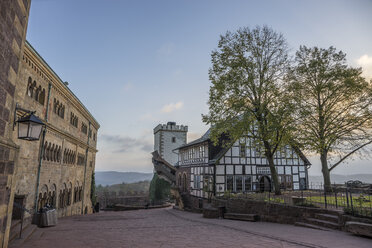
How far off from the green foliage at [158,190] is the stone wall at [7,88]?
122 feet

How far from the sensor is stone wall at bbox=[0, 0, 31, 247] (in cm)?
484

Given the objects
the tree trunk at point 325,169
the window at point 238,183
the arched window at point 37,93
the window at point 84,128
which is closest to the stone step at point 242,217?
the window at point 238,183

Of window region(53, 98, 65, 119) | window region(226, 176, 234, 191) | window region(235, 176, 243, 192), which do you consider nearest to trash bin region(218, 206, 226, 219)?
window region(226, 176, 234, 191)

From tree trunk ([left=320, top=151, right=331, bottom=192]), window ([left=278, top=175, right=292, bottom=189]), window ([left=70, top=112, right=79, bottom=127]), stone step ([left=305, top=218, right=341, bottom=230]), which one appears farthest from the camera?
window ([left=278, top=175, right=292, bottom=189])

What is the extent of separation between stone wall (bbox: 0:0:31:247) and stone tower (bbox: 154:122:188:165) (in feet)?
147

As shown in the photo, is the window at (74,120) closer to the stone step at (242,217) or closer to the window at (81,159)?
the window at (81,159)

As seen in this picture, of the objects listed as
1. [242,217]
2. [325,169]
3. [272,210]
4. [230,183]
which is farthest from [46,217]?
[325,169]

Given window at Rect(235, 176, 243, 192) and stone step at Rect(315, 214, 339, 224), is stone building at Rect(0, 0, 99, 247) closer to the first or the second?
stone step at Rect(315, 214, 339, 224)

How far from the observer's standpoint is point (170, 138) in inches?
2047

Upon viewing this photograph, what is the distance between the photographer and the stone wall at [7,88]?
4.84m

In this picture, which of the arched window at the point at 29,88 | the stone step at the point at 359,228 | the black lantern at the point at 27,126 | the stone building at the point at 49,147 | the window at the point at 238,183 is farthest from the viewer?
the window at the point at 238,183

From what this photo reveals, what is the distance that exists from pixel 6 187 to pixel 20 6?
4050mm

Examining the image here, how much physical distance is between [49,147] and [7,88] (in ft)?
35.6

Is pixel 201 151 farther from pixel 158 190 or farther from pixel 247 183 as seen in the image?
pixel 158 190
